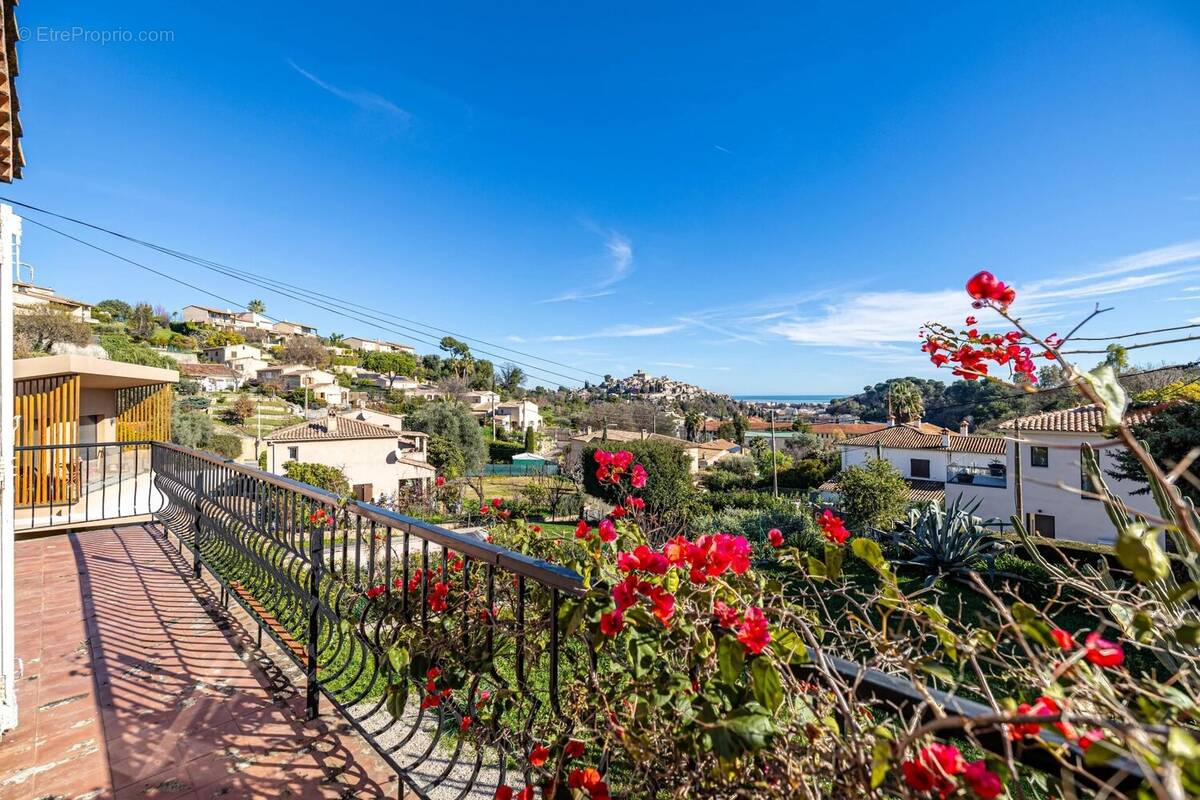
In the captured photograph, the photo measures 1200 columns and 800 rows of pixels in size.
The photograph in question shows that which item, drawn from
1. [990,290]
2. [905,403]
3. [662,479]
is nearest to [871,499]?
[662,479]

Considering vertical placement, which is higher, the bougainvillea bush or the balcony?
the bougainvillea bush

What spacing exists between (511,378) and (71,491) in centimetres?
6367

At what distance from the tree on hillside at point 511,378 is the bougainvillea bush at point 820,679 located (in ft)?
224

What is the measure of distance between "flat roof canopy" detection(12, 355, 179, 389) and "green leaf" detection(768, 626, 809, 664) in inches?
375

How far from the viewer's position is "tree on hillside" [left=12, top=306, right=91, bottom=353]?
26875 millimetres

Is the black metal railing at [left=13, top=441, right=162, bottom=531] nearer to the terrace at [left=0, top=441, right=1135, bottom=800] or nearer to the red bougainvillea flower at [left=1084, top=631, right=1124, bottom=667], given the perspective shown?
the terrace at [left=0, top=441, right=1135, bottom=800]

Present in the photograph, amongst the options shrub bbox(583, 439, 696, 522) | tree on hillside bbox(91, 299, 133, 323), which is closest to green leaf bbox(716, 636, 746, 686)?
shrub bbox(583, 439, 696, 522)

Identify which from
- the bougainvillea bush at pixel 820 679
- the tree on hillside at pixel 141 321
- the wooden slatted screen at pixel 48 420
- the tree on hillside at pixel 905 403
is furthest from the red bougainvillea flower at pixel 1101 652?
the tree on hillside at pixel 141 321

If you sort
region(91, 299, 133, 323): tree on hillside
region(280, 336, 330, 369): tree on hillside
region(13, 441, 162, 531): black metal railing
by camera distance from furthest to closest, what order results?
1. region(280, 336, 330, 369): tree on hillside
2. region(91, 299, 133, 323): tree on hillside
3. region(13, 441, 162, 531): black metal railing

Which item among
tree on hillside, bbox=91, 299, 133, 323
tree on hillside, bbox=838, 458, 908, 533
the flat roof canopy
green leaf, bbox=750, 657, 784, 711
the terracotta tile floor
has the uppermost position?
tree on hillside, bbox=91, 299, 133, 323

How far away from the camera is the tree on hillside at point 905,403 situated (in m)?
38.9

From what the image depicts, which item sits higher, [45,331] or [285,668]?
[45,331]

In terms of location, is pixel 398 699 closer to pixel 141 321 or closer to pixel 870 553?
pixel 870 553

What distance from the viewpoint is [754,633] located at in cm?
77
